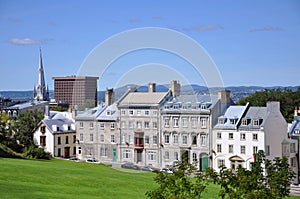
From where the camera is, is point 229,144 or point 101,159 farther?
point 101,159

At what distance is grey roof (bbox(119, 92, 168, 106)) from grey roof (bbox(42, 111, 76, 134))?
10.0 metres

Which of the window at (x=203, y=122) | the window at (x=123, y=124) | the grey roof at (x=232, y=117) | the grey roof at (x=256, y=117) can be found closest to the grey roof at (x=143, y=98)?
the window at (x=123, y=124)

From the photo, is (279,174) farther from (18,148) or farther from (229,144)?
(18,148)

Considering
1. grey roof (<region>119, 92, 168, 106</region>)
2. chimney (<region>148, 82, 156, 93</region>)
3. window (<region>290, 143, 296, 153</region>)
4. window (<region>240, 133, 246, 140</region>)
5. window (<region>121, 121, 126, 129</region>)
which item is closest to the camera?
window (<region>240, 133, 246, 140</region>)

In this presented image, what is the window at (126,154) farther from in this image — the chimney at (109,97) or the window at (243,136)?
the window at (243,136)

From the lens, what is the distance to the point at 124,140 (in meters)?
65.0

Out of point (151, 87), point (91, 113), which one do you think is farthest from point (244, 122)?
point (91, 113)

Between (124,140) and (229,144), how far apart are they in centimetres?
1436

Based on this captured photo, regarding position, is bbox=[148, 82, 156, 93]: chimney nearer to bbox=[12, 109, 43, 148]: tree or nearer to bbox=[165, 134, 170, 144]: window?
bbox=[165, 134, 170, 144]: window

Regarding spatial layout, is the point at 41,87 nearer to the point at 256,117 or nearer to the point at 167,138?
the point at 167,138

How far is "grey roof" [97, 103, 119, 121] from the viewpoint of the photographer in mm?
66438

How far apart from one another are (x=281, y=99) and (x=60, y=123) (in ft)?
135

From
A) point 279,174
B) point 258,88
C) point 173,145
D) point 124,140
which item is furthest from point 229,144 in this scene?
point 258,88


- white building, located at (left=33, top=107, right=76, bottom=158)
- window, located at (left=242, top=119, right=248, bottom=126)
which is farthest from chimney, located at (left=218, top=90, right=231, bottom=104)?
white building, located at (left=33, top=107, right=76, bottom=158)
